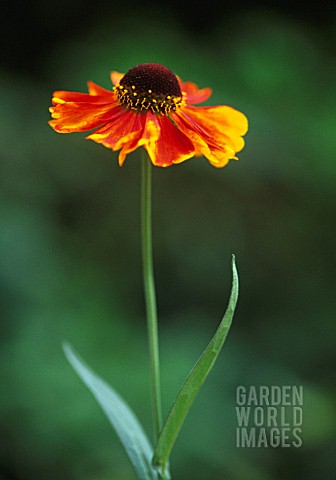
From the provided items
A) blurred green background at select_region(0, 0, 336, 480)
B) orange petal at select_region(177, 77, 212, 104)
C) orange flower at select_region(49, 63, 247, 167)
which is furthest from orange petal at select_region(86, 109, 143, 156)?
blurred green background at select_region(0, 0, 336, 480)

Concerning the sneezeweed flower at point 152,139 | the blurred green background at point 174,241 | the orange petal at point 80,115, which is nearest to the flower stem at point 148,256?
the sneezeweed flower at point 152,139

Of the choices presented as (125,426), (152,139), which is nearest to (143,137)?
(152,139)

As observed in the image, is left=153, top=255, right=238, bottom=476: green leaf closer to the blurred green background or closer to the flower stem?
the flower stem

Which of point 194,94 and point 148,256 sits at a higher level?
point 194,94

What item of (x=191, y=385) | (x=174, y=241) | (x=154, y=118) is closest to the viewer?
(x=191, y=385)

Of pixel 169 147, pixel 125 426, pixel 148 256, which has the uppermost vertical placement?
pixel 169 147

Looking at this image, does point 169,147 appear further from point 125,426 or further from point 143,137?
point 125,426
